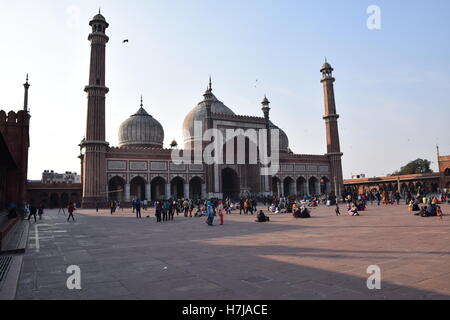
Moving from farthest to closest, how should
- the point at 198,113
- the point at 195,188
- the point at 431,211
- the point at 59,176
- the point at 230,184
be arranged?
the point at 59,176 < the point at 198,113 < the point at 230,184 < the point at 195,188 < the point at 431,211

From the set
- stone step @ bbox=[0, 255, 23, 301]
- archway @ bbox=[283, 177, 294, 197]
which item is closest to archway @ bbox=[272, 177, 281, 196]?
archway @ bbox=[283, 177, 294, 197]

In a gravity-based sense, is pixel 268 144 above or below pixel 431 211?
above

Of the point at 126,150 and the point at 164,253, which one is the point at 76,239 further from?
the point at 126,150

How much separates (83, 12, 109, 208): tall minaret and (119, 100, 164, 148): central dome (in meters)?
9.31

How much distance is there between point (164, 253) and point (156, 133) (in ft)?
134

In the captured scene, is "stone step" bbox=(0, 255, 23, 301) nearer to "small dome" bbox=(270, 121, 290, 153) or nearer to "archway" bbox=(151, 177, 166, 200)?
"archway" bbox=(151, 177, 166, 200)

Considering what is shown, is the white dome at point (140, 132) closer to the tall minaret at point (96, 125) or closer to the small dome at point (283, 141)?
the tall minaret at point (96, 125)

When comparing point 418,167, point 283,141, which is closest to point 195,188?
point 283,141

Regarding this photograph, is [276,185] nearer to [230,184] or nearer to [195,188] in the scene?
[230,184]

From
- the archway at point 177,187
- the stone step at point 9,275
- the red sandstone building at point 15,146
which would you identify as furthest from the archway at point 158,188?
the stone step at point 9,275

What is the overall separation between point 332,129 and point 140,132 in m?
28.4

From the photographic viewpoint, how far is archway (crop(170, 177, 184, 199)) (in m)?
42.4

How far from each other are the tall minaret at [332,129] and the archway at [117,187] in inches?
1197

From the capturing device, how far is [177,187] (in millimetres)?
43469
